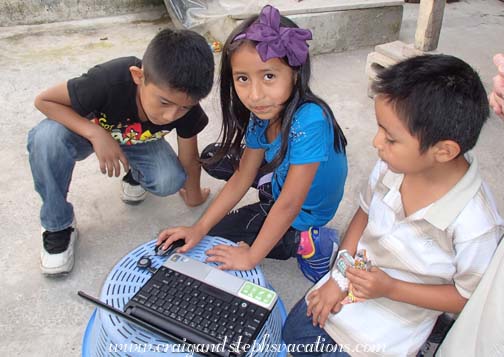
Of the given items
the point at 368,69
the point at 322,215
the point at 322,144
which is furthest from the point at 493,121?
the point at 322,144

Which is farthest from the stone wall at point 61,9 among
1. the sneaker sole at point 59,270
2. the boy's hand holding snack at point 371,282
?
the boy's hand holding snack at point 371,282

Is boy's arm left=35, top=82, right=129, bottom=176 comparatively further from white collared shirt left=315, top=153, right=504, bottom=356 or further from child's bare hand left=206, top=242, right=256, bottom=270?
white collared shirt left=315, top=153, right=504, bottom=356

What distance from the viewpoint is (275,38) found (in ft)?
3.69

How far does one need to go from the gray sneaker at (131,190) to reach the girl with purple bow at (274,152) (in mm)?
309

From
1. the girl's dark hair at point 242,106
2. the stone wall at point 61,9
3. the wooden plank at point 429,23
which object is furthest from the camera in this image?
the stone wall at point 61,9

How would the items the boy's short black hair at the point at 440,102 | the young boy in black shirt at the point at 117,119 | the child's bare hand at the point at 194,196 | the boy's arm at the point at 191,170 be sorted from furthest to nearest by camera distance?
the child's bare hand at the point at 194,196 → the boy's arm at the point at 191,170 → the young boy in black shirt at the point at 117,119 → the boy's short black hair at the point at 440,102

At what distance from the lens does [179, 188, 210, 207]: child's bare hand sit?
1775 mm

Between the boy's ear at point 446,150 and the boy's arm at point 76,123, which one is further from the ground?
the boy's ear at point 446,150

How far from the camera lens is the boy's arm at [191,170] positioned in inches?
65.6

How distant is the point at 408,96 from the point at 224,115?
0.64 metres

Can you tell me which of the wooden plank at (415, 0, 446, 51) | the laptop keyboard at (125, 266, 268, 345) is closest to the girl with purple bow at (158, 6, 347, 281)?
the laptop keyboard at (125, 266, 268, 345)

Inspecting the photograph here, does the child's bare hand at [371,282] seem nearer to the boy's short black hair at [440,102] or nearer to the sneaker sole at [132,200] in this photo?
the boy's short black hair at [440,102]

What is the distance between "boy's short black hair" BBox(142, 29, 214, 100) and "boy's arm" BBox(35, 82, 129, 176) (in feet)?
0.76

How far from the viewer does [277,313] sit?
3.97ft
